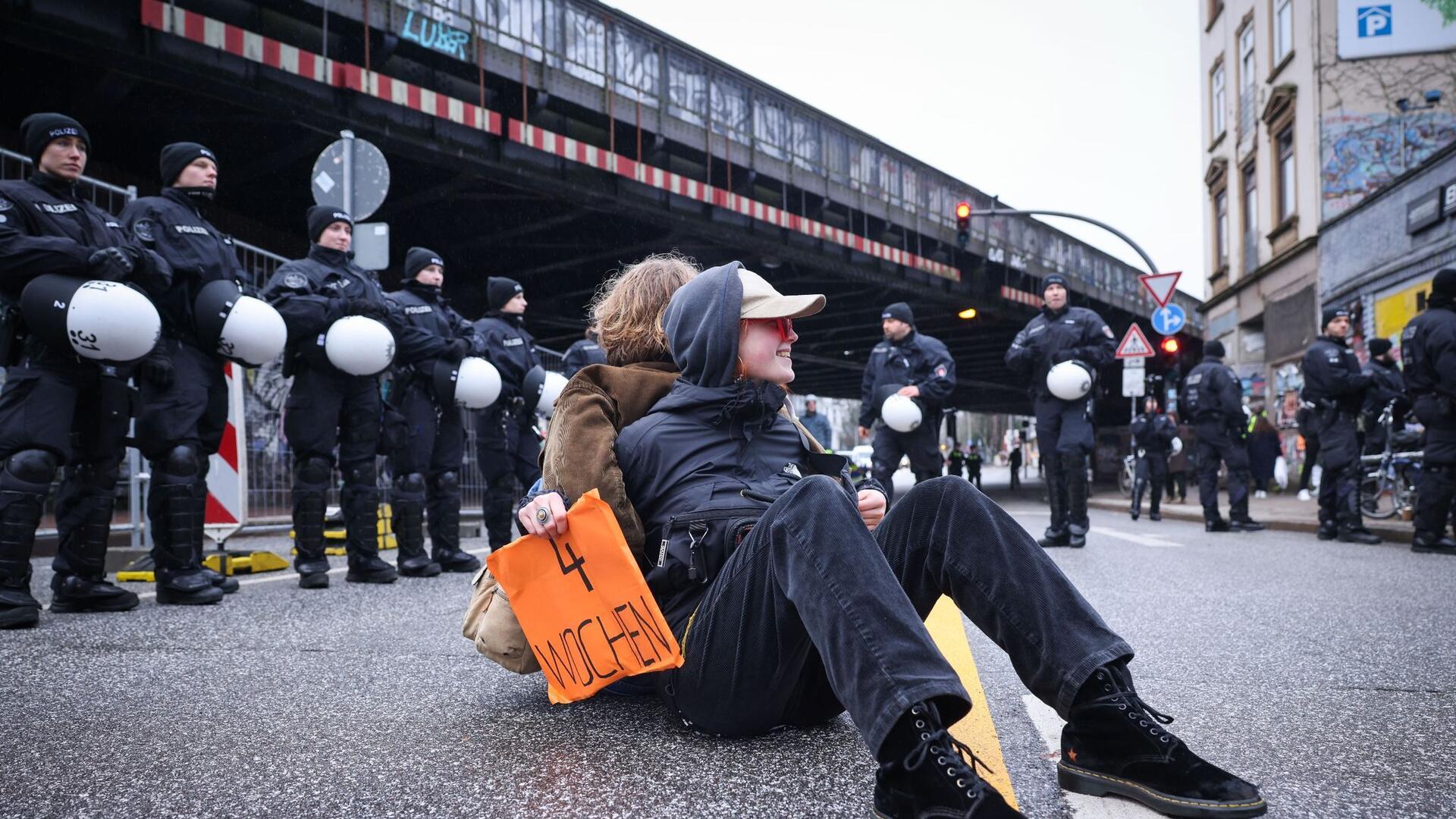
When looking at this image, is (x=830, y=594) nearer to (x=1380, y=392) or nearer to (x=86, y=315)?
(x=86, y=315)

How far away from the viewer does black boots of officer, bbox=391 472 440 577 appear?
590 cm

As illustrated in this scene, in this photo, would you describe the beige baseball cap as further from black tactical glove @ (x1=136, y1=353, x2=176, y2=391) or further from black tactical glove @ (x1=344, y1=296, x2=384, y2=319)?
black tactical glove @ (x1=344, y1=296, x2=384, y2=319)

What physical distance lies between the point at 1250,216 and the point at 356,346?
25394mm

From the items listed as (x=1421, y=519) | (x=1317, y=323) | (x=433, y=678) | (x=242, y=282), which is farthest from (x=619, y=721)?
(x=1317, y=323)

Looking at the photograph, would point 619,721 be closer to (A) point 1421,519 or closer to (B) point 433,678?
(B) point 433,678

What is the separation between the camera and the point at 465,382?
→ 19.3 feet

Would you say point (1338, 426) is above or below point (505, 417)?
below

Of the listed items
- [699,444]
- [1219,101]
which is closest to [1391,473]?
[699,444]

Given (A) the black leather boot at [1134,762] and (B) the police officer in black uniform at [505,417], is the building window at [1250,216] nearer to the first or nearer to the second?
(B) the police officer in black uniform at [505,417]

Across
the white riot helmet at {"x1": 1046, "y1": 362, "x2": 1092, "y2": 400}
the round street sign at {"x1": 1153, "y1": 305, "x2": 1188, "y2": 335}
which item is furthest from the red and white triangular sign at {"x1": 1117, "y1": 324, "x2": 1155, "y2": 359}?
the white riot helmet at {"x1": 1046, "y1": 362, "x2": 1092, "y2": 400}

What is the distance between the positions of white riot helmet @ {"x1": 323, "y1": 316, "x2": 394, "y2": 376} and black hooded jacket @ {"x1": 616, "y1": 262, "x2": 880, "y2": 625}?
3166mm

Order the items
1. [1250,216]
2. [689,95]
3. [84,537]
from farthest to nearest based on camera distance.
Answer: [1250,216] < [689,95] < [84,537]

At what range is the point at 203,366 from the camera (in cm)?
457

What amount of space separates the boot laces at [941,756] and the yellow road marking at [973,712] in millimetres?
121
